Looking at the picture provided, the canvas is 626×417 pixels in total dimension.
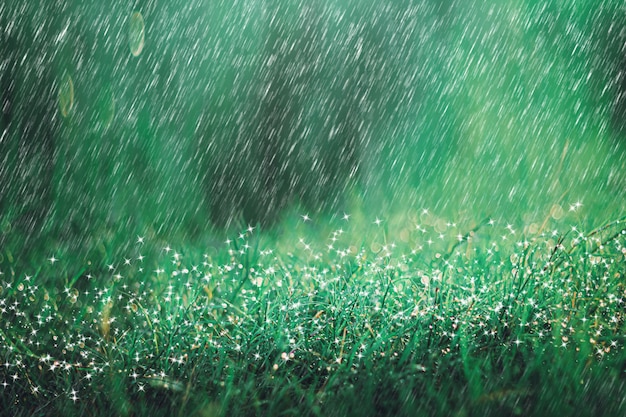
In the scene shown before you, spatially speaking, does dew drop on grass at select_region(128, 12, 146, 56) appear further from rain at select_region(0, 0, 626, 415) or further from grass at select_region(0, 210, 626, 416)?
grass at select_region(0, 210, 626, 416)

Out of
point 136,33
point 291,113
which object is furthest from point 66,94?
point 291,113

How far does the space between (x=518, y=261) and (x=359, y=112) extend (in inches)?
126

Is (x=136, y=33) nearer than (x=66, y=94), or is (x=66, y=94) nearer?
(x=66, y=94)

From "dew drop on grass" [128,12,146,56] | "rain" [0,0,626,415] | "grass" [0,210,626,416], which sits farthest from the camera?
"dew drop on grass" [128,12,146,56]

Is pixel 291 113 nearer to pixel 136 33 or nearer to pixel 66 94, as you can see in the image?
pixel 136 33

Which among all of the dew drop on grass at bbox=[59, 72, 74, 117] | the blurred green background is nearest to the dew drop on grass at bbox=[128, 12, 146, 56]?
the blurred green background

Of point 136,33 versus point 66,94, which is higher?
point 136,33

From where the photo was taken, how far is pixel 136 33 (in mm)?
4648

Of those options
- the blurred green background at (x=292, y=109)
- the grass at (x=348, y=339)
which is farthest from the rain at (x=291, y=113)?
the grass at (x=348, y=339)

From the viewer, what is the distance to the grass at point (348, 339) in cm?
182

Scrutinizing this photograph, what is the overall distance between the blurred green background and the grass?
5.69 ft

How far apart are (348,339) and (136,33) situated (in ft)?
11.1

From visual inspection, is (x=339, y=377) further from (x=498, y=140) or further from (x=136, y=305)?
(x=498, y=140)

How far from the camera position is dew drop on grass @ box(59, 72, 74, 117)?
14.1ft
